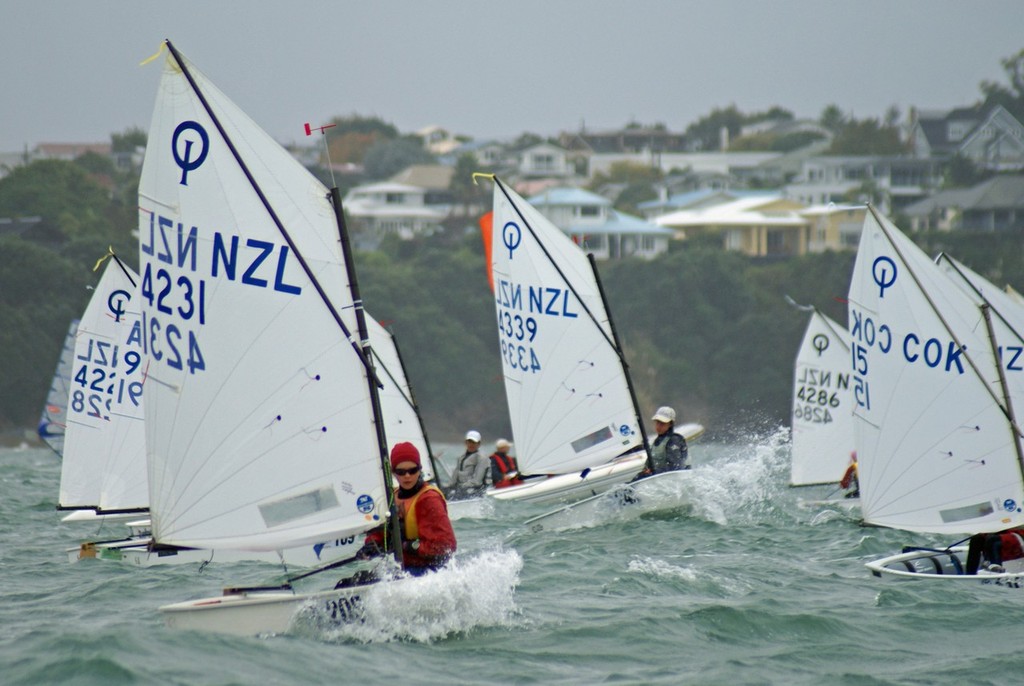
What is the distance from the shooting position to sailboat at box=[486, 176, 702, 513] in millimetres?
18812

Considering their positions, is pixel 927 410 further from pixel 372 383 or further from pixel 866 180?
pixel 866 180

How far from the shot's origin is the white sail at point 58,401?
95.5ft

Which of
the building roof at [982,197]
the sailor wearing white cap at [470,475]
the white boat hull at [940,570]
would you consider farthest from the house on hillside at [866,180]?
the white boat hull at [940,570]

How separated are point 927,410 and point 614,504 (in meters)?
4.68

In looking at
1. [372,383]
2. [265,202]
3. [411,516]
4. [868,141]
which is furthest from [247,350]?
[868,141]

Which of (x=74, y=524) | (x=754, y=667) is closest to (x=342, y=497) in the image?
(x=754, y=667)

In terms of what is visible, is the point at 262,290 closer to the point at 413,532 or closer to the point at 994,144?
the point at 413,532

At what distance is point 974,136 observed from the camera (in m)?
106

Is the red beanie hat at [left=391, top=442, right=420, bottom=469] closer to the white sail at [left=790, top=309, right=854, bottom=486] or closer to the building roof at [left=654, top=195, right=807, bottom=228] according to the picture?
the white sail at [left=790, top=309, right=854, bottom=486]

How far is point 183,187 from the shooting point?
1034 cm

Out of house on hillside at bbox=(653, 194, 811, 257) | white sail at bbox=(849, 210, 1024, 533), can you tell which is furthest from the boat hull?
house on hillside at bbox=(653, 194, 811, 257)

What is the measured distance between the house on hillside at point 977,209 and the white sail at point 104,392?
65.0 meters

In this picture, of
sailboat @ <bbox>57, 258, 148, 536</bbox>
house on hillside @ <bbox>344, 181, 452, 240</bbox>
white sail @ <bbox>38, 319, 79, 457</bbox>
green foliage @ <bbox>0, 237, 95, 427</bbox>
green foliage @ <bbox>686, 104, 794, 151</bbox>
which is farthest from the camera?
green foliage @ <bbox>686, 104, 794, 151</bbox>

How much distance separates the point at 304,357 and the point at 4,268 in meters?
56.4
